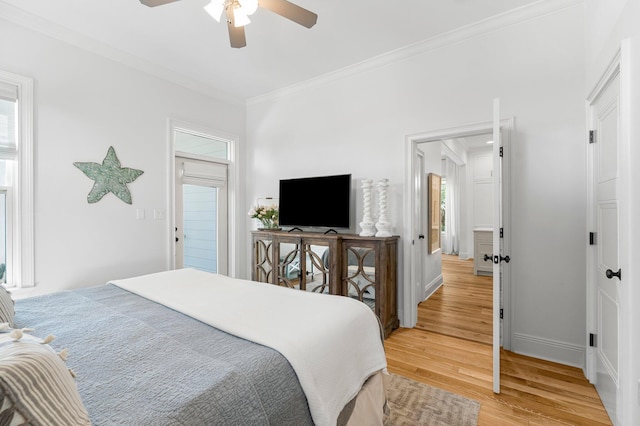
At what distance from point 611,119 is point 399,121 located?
171 centimetres

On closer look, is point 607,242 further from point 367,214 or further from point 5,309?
point 5,309

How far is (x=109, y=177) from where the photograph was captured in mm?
3010

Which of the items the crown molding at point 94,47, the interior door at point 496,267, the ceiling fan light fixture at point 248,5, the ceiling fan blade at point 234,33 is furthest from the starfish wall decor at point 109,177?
the interior door at point 496,267

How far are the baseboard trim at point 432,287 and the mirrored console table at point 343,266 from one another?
1.19 meters

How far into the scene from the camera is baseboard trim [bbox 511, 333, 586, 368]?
2299mm

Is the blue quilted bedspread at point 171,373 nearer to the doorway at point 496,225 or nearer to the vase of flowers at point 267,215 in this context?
the doorway at point 496,225

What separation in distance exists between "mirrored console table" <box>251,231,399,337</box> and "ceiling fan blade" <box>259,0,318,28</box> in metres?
1.93

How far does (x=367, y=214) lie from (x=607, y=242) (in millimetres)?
1861

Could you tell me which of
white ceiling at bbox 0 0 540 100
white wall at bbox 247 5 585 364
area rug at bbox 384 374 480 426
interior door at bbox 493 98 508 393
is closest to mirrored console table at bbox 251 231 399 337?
white wall at bbox 247 5 585 364

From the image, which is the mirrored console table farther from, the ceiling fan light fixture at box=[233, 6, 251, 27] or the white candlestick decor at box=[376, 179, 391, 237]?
the ceiling fan light fixture at box=[233, 6, 251, 27]

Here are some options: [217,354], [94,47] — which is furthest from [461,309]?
[94,47]

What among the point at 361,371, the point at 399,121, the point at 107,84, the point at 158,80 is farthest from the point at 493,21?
the point at 107,84

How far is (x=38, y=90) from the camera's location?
258 cm

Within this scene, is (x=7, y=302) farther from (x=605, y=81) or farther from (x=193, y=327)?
(x=605, y=81)
